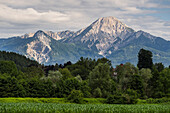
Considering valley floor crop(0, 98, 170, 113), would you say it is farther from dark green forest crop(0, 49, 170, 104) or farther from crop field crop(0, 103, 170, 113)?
dark green forest crop(0, 49, 170, 104)

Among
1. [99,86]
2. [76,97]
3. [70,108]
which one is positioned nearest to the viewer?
[70,108]

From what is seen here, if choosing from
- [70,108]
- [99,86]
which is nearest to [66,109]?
[70,108]

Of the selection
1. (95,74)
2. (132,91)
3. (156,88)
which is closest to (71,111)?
(132,91)

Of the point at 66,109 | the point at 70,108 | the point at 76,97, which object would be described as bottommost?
the point at 76,97

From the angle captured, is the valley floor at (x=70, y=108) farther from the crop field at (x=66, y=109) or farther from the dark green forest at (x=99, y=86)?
the dark green forest at (x=99, y=86)

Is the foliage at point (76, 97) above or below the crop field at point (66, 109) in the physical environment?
below

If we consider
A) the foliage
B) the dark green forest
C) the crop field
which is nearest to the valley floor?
the crop field

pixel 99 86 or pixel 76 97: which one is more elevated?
pixel 99 86

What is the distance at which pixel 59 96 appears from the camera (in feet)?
364

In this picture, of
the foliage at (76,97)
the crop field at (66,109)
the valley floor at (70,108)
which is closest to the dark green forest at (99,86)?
the foliage at (76,97)

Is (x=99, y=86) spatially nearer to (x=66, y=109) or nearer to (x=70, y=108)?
(x=70, y=108)

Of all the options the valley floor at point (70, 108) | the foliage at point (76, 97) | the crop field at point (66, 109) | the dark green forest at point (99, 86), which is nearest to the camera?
the crop field at point (66, 109)

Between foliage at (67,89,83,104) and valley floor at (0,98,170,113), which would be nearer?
valley floor at (0,98,170,113)

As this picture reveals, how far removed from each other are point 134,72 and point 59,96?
41817 mm
